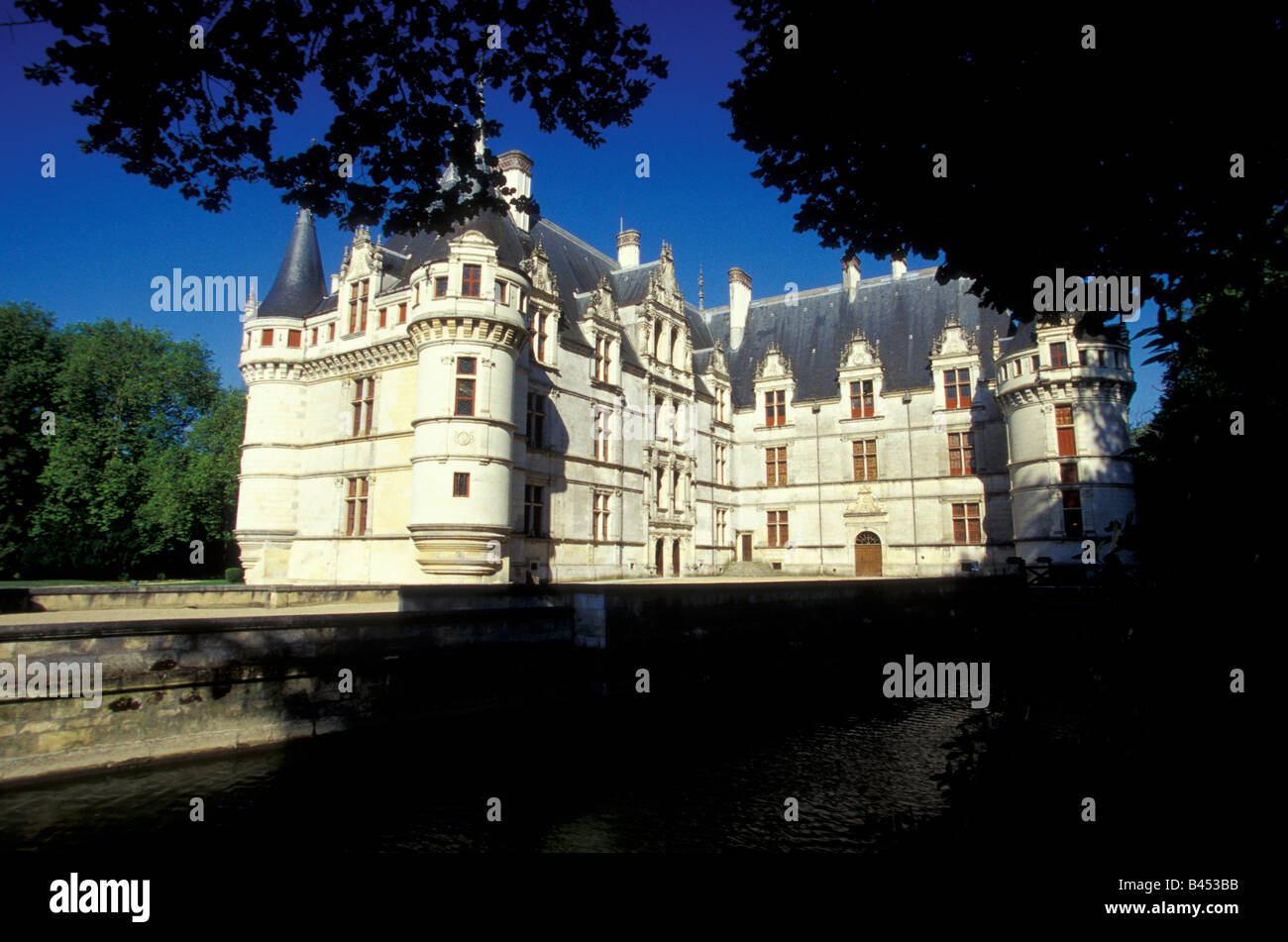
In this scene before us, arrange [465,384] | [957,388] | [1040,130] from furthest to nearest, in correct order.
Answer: [957,388]
[465,384]
[1040,130]

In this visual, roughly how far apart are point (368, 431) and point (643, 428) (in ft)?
37.0

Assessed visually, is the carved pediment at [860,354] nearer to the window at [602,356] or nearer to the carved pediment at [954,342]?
the carved pediment at [954,342]

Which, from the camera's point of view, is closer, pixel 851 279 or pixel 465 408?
pixel 465 408

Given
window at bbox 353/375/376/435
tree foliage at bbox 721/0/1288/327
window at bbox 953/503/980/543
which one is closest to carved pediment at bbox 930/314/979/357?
window at bbox 953/503/980/543

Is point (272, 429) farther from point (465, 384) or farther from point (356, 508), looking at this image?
point (465, 384)

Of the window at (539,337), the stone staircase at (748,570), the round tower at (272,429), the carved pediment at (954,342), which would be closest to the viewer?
the window at (539,337)

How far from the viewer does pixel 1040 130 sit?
5.16m

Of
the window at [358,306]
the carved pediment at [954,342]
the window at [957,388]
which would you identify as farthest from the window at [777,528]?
the window at [358,306]

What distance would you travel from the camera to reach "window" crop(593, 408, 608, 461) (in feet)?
94.0

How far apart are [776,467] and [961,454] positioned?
8769 mm

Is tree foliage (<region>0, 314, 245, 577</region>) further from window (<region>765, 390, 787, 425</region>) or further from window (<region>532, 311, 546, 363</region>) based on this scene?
window (<region>765, 390, 787, 425</region>)

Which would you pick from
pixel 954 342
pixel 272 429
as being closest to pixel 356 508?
pixel 272 429

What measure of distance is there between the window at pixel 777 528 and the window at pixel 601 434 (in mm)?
11909

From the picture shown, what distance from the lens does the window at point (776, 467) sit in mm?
37281
